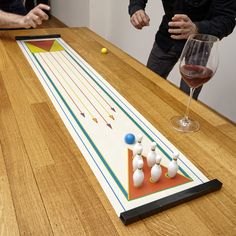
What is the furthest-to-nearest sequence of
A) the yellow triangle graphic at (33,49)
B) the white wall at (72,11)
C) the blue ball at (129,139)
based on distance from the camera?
1. the white wall at (72,11)
2. the yellow triangle graphic at (33,49)
3. the blue ball at (129,139)

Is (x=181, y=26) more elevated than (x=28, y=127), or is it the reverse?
(x=181, y=26)

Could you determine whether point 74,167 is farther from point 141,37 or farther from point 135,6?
point 141,37

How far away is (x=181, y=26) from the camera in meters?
1.03

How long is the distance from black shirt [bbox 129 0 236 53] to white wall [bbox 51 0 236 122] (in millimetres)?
725

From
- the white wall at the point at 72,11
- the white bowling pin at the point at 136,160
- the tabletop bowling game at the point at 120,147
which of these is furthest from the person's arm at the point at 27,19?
the white wall at the point at 72,11

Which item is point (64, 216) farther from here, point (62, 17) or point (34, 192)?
point (62, 17)

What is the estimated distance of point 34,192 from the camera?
591mm

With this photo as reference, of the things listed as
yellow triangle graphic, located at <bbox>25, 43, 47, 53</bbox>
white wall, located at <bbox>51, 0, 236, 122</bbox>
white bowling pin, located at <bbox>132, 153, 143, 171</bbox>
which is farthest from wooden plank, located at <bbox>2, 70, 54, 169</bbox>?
white wall, located at <bbox>51, 0, 236, 122</bbox>

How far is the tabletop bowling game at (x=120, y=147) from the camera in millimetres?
606

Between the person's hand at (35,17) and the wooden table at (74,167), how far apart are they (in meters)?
0.36

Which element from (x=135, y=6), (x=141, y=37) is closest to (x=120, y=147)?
(x=135, y=6)

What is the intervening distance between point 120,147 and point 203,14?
979 millimetres

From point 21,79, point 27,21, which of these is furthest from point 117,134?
point 27,21

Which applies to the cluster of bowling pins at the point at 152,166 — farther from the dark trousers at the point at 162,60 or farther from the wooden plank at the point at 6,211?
the dark trousers at the point at 162,60
